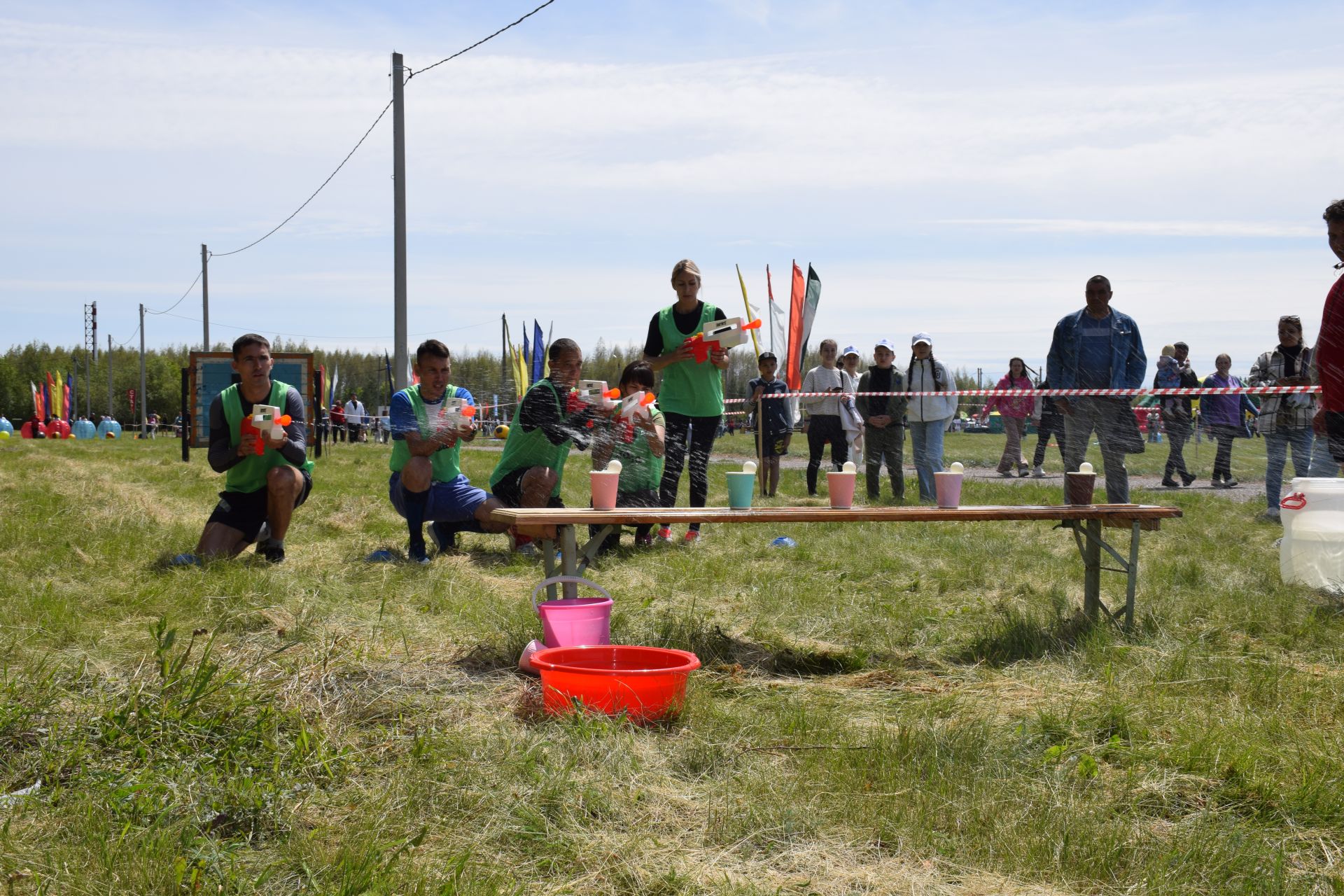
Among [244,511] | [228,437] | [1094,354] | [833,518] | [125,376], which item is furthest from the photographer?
[125,376]

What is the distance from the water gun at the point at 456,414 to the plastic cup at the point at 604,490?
2.23 metres

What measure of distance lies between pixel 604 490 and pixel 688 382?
2616mm

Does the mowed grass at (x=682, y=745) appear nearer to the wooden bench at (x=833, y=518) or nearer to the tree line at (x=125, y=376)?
the wooden bench at (x=833, y=518)

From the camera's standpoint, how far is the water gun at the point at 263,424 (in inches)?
250

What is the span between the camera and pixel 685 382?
24.4ft

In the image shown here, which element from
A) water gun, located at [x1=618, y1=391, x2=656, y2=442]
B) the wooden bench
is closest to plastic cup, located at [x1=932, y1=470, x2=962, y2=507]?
the wooden bench

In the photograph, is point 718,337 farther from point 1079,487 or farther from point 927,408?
point 927,408

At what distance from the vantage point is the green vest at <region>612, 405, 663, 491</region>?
737 centimetres

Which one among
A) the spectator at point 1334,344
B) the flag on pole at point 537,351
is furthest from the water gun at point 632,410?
the flag on pole at point 537,351

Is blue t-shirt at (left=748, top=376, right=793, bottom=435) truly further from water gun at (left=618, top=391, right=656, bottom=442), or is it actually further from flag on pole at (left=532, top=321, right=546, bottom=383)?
flag on pole at (left=532, top=321, right=546, bottom=383)

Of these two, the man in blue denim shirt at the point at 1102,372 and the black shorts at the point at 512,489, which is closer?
the black shorts at the point at 512,489

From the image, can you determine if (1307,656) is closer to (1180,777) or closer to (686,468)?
A: (1180,777)

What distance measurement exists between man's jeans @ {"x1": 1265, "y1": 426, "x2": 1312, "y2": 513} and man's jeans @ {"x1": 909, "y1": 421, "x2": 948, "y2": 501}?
280 cm

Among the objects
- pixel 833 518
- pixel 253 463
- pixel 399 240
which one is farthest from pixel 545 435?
pixel 399 240
